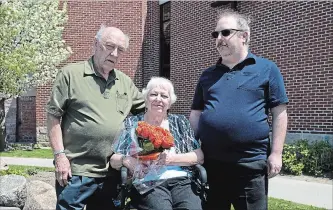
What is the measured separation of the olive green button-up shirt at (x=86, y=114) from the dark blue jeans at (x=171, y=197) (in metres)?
0.40

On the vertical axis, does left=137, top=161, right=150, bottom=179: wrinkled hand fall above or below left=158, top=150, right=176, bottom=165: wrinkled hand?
below

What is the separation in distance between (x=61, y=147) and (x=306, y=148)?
688 cm

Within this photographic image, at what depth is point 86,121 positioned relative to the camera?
11.3ft

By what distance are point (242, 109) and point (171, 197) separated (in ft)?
2.97

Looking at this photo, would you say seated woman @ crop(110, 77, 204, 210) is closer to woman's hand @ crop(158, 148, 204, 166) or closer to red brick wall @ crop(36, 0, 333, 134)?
woman's hand @ crop(158, 148, 204, 166)

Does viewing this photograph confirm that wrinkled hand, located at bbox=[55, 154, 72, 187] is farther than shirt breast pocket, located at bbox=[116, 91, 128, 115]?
No

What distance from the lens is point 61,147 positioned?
3469 mm

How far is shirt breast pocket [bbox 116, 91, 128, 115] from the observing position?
3600mm

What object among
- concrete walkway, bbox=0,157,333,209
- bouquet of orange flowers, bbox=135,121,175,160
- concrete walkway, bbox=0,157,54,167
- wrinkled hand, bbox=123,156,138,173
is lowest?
concrete walkway, bbox=0,157,54,167

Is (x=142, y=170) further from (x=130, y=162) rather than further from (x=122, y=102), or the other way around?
(x=122, y=102)

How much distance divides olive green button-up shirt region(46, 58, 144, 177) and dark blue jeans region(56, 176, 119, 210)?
0.22ft

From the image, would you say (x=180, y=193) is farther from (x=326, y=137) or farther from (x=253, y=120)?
(x=326, y=137)

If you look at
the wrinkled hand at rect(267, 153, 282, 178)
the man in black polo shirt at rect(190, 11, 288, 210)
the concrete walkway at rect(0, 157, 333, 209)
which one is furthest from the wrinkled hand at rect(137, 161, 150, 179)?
the concrete walkway at rect(0, 157, 333, 209)

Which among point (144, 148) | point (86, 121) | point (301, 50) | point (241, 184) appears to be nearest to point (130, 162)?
point (144, 148)
